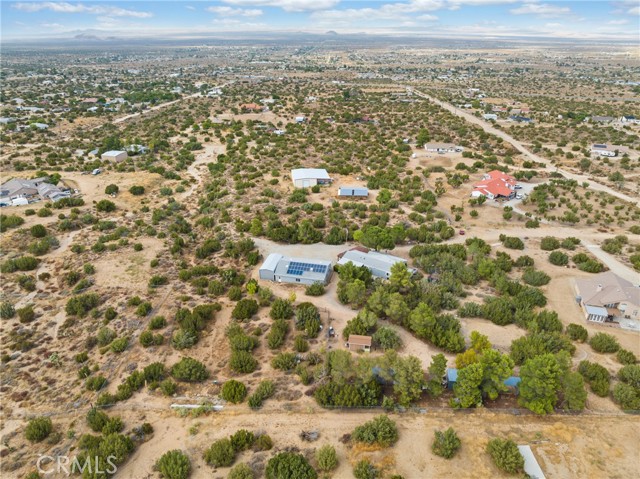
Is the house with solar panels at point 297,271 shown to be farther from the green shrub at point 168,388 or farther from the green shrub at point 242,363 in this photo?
the green shrub at point 168,388

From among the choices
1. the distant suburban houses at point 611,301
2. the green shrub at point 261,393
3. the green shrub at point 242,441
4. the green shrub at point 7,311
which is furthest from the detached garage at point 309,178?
the green shrub at point 242,441

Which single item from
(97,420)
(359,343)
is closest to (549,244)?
(359,343)

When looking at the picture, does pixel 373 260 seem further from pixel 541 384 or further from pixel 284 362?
pixel 541 384

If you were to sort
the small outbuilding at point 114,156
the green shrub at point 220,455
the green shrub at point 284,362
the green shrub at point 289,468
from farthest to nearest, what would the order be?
the small outbuilding at point 114,156 → the green shrub at point 284,362 → the green shrub at point 220,455 → the green shrub at point 289,468

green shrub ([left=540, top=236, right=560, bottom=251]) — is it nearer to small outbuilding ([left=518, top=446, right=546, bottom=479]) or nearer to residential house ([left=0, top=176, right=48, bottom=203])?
small outbuilding ([left=518, top=446, right=546, bottom=479])

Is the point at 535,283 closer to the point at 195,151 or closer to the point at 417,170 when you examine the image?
the point at 417,170

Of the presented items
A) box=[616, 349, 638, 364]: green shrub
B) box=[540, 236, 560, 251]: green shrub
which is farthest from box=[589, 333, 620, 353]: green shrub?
box=[540, 236, 560, 251]: green shrub

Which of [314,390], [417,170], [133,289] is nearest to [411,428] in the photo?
[314,390]
